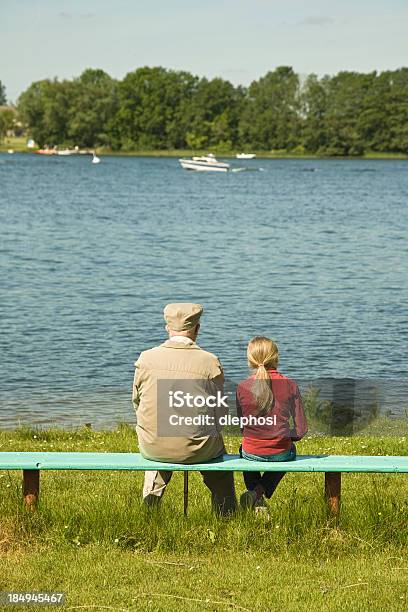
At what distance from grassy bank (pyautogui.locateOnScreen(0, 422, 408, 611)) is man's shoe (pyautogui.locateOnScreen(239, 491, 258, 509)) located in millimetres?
143

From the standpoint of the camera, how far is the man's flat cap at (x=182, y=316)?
6.78 metres

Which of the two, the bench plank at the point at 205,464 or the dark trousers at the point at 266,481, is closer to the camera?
the bench plank at the point at 205,464

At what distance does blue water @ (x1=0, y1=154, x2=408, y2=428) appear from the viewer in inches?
739

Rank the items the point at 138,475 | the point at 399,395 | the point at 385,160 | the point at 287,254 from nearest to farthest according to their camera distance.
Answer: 1. the point at 138,475
2. the point at 399,395
3. the point at 287,254
4. the point at 385,160

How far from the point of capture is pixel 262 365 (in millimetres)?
6957

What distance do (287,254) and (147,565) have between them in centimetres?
3796

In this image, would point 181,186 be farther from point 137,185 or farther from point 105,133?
point 105,133

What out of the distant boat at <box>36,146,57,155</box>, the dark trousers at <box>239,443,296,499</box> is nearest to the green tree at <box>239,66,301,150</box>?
the distant boat at <box>36,146,57,155</box>

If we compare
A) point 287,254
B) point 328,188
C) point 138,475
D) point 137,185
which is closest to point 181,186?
point 137,185

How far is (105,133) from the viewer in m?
188

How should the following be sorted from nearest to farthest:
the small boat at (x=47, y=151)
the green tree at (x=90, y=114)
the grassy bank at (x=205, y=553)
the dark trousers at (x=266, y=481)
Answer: the grassy bank at (x=205, y=553) < the dark trousers at (x=266, y=481) < the green tree at (x=90, y=114) < the small boat at (x=47, y=151)

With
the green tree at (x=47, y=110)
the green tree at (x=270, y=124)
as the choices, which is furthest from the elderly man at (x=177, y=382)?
the green tree at (x=270, y=124)

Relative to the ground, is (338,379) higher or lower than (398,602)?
lower

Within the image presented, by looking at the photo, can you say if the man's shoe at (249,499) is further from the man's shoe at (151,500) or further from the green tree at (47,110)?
the green tree at (47,110)
